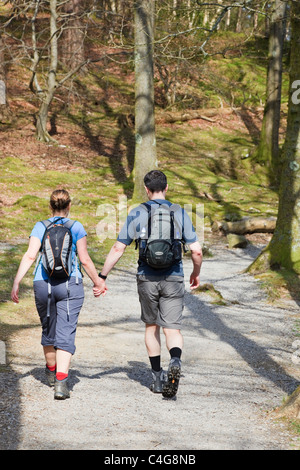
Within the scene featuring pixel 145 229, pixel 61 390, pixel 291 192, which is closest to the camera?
pixel 61 390

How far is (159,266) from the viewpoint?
4.75m

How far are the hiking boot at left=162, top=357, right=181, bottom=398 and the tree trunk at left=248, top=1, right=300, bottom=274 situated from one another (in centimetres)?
648

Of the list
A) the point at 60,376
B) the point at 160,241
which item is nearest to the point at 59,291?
the point at 60,376

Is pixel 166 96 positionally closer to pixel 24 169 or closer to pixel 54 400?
pixel 24 169

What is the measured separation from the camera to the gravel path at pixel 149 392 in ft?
12.7

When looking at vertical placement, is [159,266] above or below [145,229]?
below

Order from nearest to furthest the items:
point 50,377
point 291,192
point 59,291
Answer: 1. point 59,291
2. point 50,377
3. point 291,192

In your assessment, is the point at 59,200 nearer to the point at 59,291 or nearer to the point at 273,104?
the point at 59,291

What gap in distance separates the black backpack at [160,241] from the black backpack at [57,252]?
65cm

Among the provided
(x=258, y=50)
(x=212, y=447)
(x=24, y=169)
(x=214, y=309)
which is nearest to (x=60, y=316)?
(x=212, y=447)

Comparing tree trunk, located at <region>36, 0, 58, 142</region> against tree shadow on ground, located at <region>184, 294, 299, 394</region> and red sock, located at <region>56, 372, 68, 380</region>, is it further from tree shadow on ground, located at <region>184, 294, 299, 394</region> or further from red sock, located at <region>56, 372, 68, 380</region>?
red sock, located at <region>56, 372, 68, 380</region>

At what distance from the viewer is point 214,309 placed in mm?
9125

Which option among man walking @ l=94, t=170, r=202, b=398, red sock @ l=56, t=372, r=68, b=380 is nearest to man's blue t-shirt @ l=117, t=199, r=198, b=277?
man walking @ l=94, t=170, r=202, b=398

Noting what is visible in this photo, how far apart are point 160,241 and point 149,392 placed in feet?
4.89
